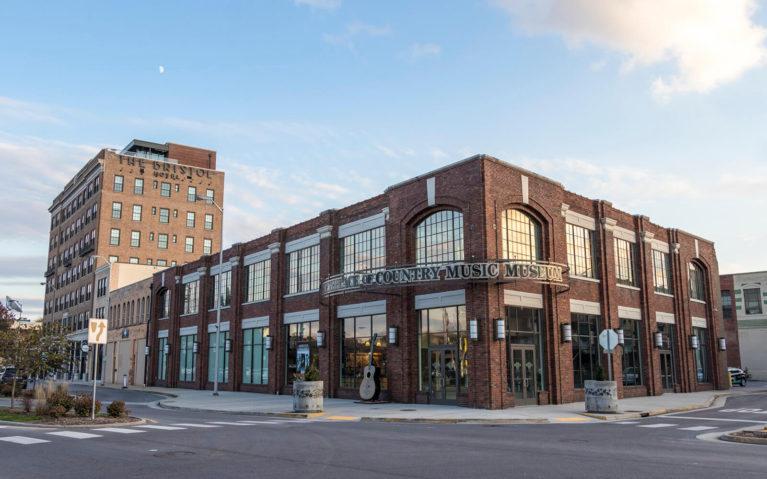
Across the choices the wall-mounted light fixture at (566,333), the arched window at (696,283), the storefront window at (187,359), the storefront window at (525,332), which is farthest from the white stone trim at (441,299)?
the storefront window at (187,359)

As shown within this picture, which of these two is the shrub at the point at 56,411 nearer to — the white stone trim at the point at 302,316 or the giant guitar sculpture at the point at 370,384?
the giant guitar sculpture at the point at 370,384

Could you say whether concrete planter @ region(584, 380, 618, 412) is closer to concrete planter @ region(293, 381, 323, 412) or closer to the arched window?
concrete planter @ region(293, 381, 323, 412)

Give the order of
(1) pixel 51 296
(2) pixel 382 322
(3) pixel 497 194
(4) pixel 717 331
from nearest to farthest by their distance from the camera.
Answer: (3) pixel 497 194
(2) pixel 382 322
(4) pixel 717 331
(1) pixel 51 296

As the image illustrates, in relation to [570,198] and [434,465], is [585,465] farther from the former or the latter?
[570,198]

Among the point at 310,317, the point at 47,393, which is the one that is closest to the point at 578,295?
the point at 310,317

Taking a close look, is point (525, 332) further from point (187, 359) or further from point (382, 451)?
point (187, 359)

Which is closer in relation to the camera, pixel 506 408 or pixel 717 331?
pixel 506 408

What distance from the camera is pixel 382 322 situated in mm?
28672

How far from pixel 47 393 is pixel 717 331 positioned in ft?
124

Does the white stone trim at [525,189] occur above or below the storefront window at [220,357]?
above

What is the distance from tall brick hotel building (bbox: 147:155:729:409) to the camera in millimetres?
24500

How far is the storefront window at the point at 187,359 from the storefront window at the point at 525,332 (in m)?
26.4

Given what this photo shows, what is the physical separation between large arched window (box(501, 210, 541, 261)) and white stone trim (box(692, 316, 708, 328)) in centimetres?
1682

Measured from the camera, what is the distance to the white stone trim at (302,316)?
32800 millimetres
